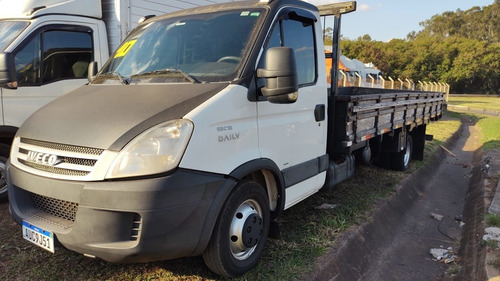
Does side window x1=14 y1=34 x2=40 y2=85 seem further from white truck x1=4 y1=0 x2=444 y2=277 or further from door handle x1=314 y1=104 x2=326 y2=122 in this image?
door handle x1=314 y1=104 x2=326 y2=122

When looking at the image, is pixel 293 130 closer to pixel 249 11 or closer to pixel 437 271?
pixel 249 11

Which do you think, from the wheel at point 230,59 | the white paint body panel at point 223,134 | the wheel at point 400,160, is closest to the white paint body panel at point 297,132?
the white paint body panel at point 223,134

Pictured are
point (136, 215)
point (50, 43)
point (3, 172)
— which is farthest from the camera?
point (50, 43)

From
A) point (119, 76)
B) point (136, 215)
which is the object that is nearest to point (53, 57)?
point (119, 76)

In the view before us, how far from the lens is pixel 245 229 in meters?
3.02

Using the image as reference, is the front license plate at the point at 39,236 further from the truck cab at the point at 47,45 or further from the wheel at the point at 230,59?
the truck cab at the point at 47,45

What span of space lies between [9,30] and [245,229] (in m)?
3.98

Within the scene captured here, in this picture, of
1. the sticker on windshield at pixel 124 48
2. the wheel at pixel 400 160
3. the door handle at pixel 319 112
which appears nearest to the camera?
the sticker on windshield at pixel 124 48

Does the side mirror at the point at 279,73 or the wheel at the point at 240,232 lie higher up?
the side mirror at the point at 279,73

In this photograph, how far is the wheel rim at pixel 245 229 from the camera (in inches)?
118

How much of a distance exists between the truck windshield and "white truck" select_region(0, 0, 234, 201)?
149 centimetres

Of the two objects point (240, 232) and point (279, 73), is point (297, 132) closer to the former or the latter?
point (279, 73)

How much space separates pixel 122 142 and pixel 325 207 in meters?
3.25

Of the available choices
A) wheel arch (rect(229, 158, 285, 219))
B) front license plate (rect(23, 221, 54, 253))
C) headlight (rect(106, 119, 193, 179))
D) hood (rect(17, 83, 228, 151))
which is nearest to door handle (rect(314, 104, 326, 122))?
wheel arch (rect(229, 158, 285, 219))
